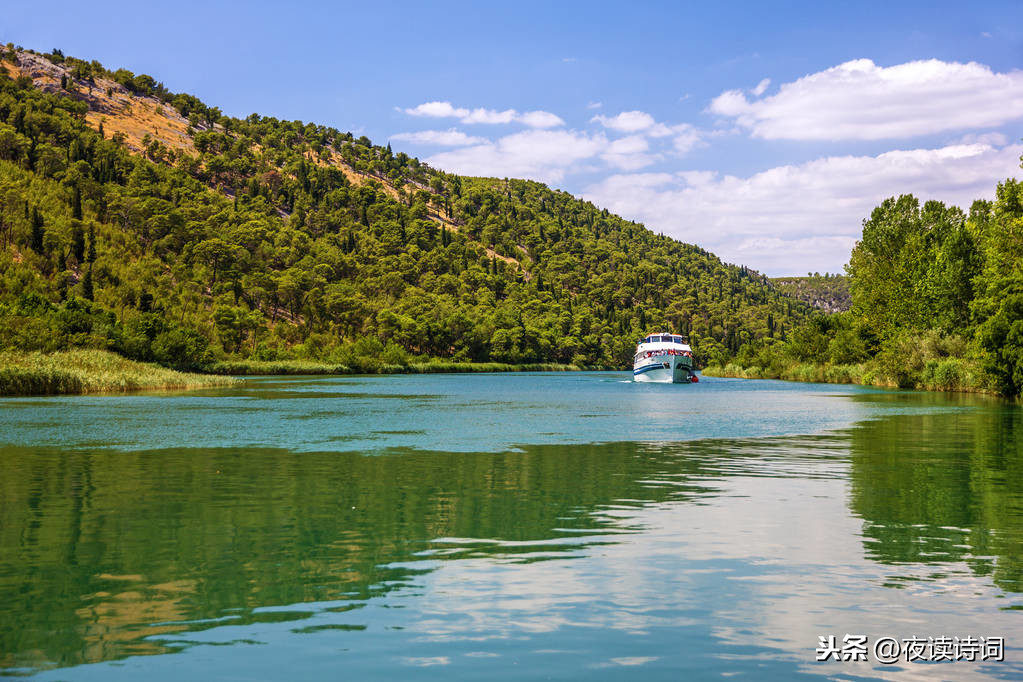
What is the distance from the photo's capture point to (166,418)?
52156 millimetres

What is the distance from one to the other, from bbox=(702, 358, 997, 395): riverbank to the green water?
5747 centimetres

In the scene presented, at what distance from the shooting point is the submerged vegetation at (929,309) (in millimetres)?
74188

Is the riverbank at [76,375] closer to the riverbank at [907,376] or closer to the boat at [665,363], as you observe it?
the boat at [665,363]

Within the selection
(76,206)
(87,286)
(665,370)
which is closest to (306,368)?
(87,286)

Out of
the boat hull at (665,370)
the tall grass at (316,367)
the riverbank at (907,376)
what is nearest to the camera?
the riverbank at (907,376)

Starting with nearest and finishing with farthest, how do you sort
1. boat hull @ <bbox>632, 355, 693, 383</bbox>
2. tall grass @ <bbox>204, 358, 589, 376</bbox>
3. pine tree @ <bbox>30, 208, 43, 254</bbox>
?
boat hull @ <bbox>632, 355, 693, 383</bbox>
tall grass @ <bbox>204, 358, 589, 376</bbox>
pine tree @ <bbox>30, 208, 43, 254</bbox>

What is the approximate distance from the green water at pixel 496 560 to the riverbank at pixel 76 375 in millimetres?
39706

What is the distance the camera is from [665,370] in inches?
5285

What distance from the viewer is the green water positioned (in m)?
10.4

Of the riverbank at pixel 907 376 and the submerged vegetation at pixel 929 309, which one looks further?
the riverbank at pixel 907 376

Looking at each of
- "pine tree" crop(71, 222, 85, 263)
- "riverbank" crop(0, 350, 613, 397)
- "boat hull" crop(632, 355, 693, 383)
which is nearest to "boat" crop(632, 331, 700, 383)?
"boat hull" crop(632, 355, 693, 383)

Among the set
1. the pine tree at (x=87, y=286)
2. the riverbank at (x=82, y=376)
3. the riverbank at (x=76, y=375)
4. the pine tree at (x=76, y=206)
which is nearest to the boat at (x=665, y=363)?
the riverbank at (x=82, y=376)

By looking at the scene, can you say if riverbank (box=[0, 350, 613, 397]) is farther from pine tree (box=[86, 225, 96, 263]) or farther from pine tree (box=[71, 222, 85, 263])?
pine tree (box=[71, 222, 85, 263])

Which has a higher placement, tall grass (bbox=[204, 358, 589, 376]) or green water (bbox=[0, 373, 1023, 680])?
tall grass (bbox=[204, 358, 589, 376])
